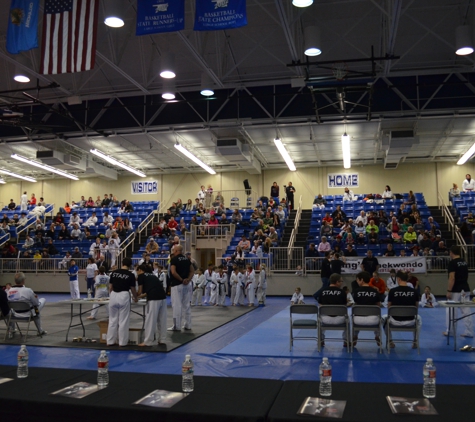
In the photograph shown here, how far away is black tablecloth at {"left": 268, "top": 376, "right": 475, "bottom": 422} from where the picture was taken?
10.2 feet

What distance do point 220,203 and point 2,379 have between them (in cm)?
2454

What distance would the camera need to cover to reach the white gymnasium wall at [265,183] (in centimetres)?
3061

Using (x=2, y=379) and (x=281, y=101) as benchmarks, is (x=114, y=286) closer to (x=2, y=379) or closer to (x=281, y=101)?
(x=2, y=379)

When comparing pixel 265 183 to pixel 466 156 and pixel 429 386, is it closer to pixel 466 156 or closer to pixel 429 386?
pixel 466 156

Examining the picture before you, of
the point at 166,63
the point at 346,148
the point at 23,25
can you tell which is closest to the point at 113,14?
the point at 23,25

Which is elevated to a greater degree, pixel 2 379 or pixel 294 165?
pixel 294 165

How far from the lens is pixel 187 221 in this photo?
27344 millimetres

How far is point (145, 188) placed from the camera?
34844 millimetres

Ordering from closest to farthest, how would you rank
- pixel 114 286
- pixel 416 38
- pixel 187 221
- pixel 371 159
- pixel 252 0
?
pixel 114 286 < pixel 252 0 < pixel 416 38 < pixel 187 221 < pixel 371 159

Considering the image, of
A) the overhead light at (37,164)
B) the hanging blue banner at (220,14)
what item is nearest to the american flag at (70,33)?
the hanging blue banner at (220,14)

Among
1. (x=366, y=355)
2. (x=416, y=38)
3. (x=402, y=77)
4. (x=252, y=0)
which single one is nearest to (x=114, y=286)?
(x=366, y=355)

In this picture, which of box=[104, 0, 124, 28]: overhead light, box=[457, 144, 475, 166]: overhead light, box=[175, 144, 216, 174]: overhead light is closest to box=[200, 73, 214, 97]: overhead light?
box=[104, 0, 124, 28]: overhead light

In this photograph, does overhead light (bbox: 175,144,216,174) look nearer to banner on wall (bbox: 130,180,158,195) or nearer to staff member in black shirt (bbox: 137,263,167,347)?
banner on wall (bbox: 130,180,158,195)

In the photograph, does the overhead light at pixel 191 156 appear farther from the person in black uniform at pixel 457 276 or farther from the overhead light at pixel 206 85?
the person in black uniform at pixel 457 276
